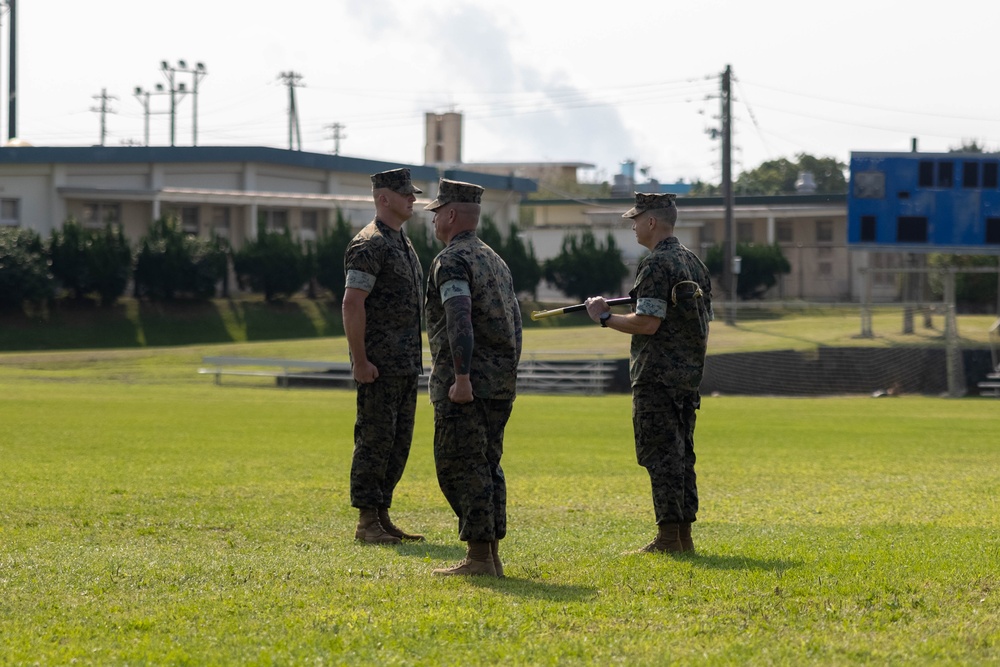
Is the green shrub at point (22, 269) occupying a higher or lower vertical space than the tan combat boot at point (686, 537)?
higher

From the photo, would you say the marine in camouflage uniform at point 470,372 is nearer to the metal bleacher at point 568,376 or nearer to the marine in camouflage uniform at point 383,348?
the marine in camouflage uniform at point 383,348

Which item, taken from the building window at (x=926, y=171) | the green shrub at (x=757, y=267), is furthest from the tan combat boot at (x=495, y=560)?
the green shrub at (x=757, y=267)

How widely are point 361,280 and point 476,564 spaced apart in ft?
7.19

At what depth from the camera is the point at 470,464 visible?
22.9ft

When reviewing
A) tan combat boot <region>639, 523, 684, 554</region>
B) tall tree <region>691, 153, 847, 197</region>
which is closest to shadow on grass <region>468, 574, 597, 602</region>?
tan combat boot <region>639, 523, 684, 554</region>

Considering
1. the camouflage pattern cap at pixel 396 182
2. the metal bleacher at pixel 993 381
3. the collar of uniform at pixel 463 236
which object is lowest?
the metal bleacher at pixel 993 381

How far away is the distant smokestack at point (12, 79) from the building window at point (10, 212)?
9302 mm

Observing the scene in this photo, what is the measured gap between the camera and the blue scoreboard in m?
39.0

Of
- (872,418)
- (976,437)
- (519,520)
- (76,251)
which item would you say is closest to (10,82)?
(76,251)

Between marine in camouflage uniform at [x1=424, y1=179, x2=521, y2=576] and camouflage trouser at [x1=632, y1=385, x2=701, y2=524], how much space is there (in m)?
0.95

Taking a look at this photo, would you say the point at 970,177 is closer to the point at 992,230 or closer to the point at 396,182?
the point at 992,230

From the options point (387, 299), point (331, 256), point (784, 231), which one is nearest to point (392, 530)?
point (387, 299)

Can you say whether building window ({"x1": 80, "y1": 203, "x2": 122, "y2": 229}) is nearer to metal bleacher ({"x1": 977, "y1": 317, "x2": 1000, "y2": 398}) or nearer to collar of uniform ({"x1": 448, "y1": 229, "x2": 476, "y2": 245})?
metal bleacher ({"x1": 977, "y1": 317, "x2": 1000, "y2": 398})

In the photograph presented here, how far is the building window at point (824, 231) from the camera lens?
7638cm
